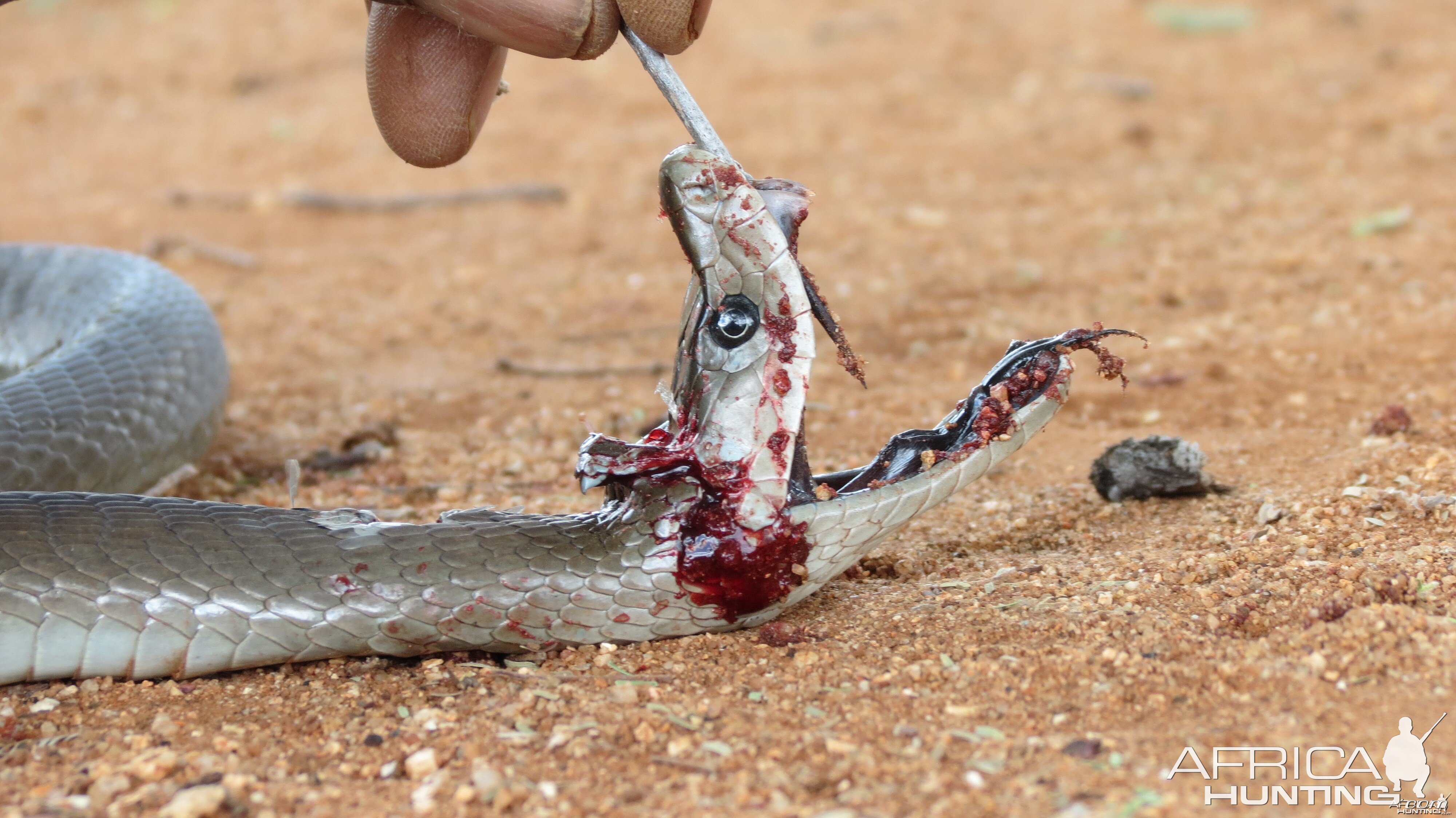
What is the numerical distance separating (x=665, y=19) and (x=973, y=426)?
902 millimetres

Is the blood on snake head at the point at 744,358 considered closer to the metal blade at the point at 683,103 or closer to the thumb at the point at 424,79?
the metal blade at the point at 683,103

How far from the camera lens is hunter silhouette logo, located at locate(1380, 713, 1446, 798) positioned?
1660 mm

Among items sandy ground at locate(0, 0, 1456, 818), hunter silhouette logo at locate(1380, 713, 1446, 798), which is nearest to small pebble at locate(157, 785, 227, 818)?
sandy ground at locate(0, 0, 1456, 818)

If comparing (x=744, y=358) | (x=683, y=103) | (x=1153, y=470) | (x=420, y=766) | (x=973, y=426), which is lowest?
(x=420, y=766)

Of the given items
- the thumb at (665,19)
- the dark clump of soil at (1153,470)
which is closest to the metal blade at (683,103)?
the thumb at (665,19)

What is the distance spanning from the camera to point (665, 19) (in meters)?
2.29

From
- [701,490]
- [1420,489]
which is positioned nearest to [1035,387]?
[701,490]

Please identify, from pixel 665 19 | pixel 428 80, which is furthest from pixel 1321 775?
pixel 428 80

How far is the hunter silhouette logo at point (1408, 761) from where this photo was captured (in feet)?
5.45

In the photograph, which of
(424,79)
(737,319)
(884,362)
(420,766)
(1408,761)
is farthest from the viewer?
(884,362)

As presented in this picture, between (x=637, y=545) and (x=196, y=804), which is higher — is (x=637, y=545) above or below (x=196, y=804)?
above

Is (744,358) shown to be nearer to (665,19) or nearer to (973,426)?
(973,426)

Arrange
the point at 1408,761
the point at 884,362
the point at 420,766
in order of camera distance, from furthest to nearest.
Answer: the point at 884,362 → the point at 420,766 → the point at 1408,761

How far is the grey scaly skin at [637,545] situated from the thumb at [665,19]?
283mm
